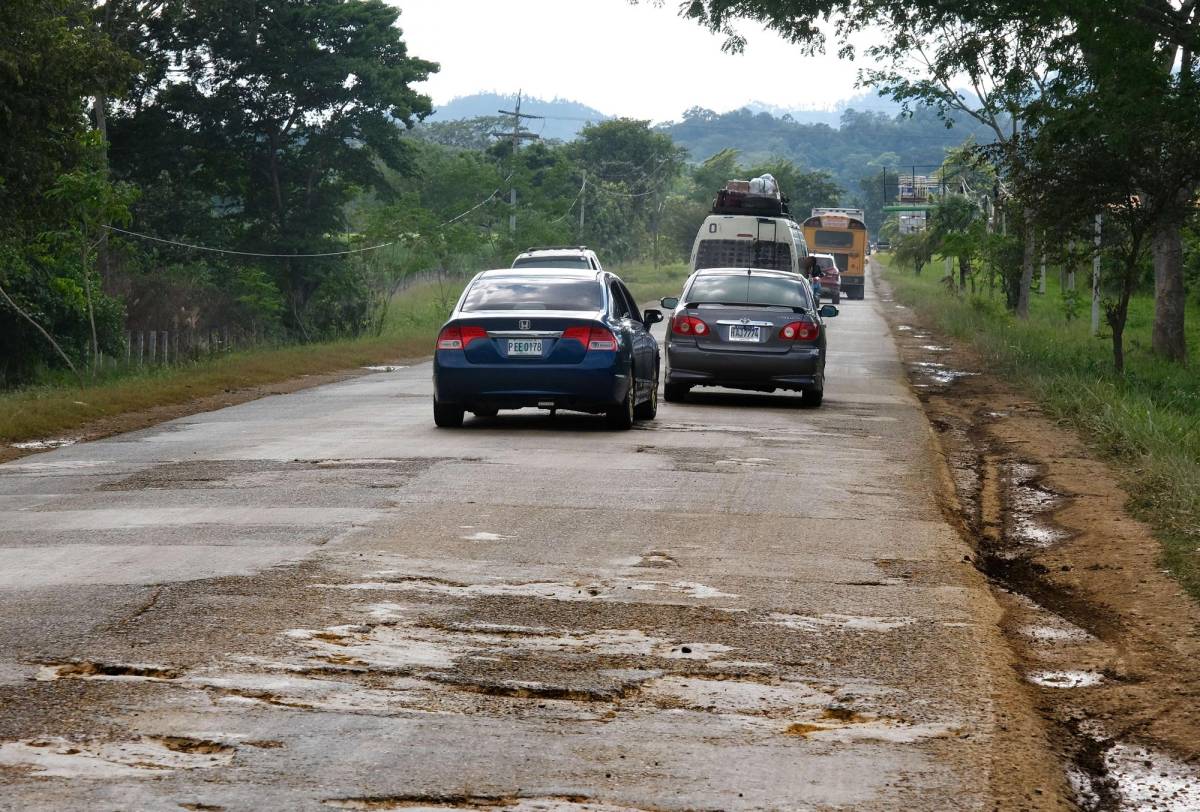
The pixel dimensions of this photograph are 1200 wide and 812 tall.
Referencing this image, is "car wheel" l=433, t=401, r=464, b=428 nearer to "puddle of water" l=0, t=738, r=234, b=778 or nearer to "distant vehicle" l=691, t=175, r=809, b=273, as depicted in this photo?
"puddle of water" l=0, t=738, r=234, b=778

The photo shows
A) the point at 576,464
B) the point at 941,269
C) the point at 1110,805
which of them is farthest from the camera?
the point at 941,269

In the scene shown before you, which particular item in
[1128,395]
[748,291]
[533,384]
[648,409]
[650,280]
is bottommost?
[650,280]

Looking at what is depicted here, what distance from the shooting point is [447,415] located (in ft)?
50.3

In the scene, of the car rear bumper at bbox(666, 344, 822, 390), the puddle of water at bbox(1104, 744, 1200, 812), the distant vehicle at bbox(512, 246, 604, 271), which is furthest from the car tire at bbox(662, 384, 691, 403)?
the puddle of water at bbox(1104, 744, 1200, 812)

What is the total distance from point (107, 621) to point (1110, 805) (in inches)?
162

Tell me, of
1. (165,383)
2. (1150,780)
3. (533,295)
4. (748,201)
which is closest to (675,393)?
(533,295)

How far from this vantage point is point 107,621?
6793mm

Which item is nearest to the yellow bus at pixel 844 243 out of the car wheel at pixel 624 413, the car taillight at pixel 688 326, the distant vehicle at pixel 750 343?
the distant vehicle at pixel 750 343

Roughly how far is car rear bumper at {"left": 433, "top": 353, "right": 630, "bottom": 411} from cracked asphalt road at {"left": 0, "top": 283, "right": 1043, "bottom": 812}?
2032 mm

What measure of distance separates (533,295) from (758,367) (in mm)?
3616

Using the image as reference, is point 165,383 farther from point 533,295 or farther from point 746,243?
point 746,243

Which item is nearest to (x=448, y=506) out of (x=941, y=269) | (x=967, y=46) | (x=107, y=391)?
(x=107, y=391)

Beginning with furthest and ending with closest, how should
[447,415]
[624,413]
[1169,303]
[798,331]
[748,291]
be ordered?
1. [1169,303]
2. [748,291]
3. [798,331]
4. [447,415]
5. [624,413]

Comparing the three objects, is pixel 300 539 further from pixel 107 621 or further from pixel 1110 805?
pixel 1110 805
